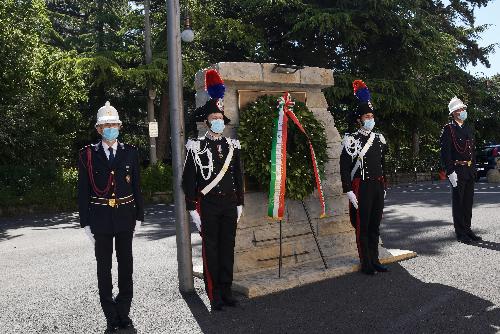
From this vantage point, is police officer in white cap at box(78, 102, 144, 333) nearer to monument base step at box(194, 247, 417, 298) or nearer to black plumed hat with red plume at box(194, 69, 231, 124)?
black plumed hat with red plume at box(194, 69, 231, 124)

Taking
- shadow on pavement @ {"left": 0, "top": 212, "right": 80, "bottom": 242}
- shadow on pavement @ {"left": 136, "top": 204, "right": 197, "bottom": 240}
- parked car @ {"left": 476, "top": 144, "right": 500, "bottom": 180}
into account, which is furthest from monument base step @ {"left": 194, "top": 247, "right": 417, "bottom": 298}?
parked car @ {"left": 476, "top": 144, "right": 500, "bottom": 180}

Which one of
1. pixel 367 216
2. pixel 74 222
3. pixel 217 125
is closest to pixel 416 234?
pixel 367 216

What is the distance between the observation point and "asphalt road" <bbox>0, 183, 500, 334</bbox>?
167 inches

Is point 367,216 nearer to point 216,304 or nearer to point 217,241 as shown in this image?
point 217,241

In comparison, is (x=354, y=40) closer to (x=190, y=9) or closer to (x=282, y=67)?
(x=190, y=9)

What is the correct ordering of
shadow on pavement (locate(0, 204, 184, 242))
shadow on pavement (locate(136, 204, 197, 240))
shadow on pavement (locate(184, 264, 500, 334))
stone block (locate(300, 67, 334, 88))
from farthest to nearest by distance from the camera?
1. shadow on pavement (locate(0, 204, 184, 242))
2. shadow on pavement (locate(136, 204, 197, 240))
3. stone block (locate(300, 67, 334, 88))
4. shadow on pavement (locate(184, 264, 500, 334))

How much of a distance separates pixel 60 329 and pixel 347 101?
57.7 ft

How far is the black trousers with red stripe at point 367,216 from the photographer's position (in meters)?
5.82

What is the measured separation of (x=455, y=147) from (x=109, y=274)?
5467 millimetres

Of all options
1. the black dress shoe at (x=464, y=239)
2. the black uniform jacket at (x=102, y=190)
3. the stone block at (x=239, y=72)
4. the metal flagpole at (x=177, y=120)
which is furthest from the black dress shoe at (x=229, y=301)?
the black dress shoe at (x=464, y=239)

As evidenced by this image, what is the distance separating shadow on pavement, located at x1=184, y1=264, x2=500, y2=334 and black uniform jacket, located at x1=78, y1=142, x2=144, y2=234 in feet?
3.82

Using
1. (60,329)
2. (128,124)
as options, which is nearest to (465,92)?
(128,124)

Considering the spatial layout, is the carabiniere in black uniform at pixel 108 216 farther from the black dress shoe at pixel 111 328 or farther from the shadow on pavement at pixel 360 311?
the shadow on pavement at pixel 360 311

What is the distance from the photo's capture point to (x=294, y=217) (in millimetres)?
6086
